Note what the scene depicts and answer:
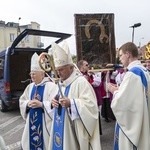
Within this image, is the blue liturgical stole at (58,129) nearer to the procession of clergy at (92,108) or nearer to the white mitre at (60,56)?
the procession of clergy at (92,108)

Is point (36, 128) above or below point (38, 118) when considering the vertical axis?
below

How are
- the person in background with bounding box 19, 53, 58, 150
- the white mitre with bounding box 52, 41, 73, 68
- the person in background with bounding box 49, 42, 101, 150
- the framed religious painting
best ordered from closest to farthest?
the person in background with bounding box 49, 42, 101, 150 → the white mitre with bounding box 52, 41, 73, 68 → the person in background with bounding box 19, 53, 58, 150 → the framed religious painting

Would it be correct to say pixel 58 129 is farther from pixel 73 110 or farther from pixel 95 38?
pixel 95 38

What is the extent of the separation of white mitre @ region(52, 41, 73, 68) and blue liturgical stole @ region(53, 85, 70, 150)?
28 centimetres

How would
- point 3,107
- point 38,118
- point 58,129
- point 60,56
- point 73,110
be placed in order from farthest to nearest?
point 3,107 → point 38,118 → point 58,129 → point 60,56 → point 73,110

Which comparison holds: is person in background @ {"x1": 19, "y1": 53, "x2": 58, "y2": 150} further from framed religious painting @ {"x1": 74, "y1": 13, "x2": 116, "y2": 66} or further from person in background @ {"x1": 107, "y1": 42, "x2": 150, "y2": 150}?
framed religious painting @ {"x1": 74, "y1": 13, "x2": 116, "y2": 66}

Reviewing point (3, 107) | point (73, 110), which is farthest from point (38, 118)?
point (3, 107)

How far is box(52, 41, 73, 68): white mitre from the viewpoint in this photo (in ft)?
12.6

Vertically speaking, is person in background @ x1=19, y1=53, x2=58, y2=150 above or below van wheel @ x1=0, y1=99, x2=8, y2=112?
above

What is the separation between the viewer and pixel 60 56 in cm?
387

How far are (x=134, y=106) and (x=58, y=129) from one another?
91 centimetres

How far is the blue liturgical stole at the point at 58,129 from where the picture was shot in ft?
12.8

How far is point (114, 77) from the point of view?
25.0ft

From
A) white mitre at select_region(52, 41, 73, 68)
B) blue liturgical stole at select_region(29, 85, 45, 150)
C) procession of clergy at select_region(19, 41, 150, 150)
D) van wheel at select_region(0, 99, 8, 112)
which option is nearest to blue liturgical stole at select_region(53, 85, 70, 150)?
procession of clergy at select_region(19, 41, 150, 150)
